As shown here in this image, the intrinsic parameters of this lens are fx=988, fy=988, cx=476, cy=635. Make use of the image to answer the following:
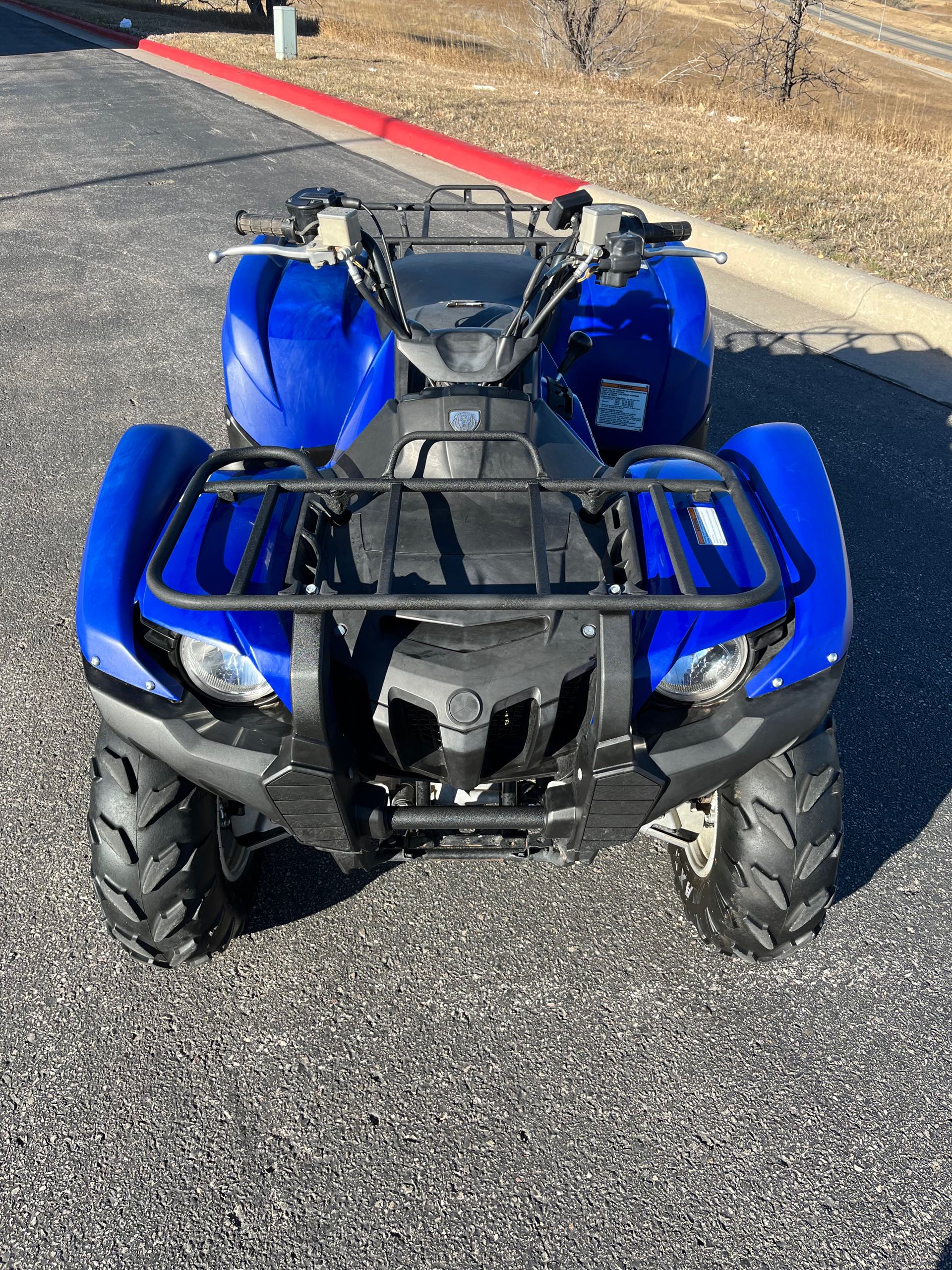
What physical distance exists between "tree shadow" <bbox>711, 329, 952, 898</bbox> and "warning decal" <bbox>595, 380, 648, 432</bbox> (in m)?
1.19

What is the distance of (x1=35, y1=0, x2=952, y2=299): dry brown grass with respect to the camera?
7832 millimetres

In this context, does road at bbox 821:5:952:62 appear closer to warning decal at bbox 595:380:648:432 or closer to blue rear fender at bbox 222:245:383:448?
warning decal at bbox 595:380:648:432

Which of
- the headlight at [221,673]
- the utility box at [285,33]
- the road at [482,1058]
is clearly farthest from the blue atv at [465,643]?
the utility box at [285,33]

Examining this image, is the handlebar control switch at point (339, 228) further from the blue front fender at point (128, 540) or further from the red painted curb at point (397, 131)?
the red painted curb at point (397, 131)

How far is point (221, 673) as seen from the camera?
220 centimetres

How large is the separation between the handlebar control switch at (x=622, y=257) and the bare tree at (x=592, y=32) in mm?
16492

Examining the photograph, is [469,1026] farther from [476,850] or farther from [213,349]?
[213,349]

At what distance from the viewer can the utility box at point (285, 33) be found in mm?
15430

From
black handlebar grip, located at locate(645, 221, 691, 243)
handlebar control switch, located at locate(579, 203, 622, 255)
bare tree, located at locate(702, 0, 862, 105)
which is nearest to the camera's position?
handlebar control switch, located at locate(579, 203, 622, 255)

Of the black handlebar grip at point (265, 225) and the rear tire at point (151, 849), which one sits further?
the black handlebar grip at point (265, 225)

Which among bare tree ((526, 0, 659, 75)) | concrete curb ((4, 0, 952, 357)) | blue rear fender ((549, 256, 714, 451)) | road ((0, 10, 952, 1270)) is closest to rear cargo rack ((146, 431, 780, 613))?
road ((0, 10, 952, 1270))

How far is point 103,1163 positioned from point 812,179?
31.6 ft

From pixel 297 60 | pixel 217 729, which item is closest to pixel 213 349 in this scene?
pixel 217 729

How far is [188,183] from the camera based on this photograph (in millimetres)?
9273
